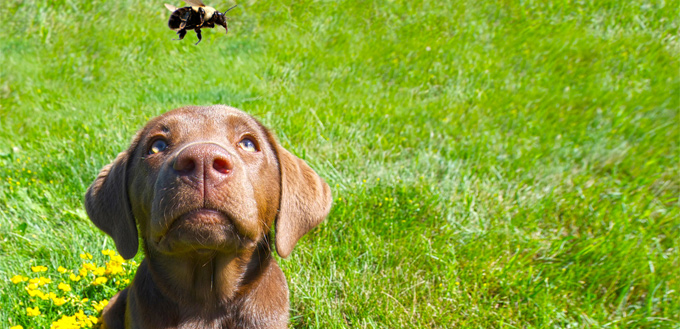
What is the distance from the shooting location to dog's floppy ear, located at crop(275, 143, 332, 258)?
8.66 feet

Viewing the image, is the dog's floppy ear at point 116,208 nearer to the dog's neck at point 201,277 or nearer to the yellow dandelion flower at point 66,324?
the dog's neck at point 201,277

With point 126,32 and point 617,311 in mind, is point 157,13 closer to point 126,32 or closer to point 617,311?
point 126,32

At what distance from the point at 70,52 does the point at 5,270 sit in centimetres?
441

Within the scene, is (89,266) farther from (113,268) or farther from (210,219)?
(210,219)

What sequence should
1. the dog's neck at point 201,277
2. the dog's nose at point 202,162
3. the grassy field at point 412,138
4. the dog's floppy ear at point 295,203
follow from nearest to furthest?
the dog's nose at point 202,162 < the dog's neck at point 201,277 < the dog's floppy ear at point 295,203 < the grassy field at point 412,138

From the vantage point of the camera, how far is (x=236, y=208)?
2174 mm

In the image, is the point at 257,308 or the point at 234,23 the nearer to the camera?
the point at 257,308

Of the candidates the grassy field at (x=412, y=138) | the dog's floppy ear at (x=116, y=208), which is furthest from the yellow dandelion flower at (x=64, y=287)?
the dog's floppy ear at (x=116, y=208)

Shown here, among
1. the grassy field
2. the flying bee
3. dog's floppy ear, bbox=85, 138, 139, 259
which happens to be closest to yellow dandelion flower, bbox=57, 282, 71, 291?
the grassy field

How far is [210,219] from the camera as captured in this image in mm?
2119

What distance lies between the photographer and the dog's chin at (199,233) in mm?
2115

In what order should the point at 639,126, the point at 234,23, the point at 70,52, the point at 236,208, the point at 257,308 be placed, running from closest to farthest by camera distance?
the point at 236,208
the point at 257,308
the point at 639,126
the point at 70,52
the point at 234,23

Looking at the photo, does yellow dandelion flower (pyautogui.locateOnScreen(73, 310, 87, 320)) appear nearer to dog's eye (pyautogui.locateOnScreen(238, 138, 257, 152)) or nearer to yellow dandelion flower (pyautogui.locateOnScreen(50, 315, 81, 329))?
yellow dandelion flower (pyautogui.locateOnScreen(50, 315, 81, 329))

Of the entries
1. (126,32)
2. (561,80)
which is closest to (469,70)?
(561,80)
